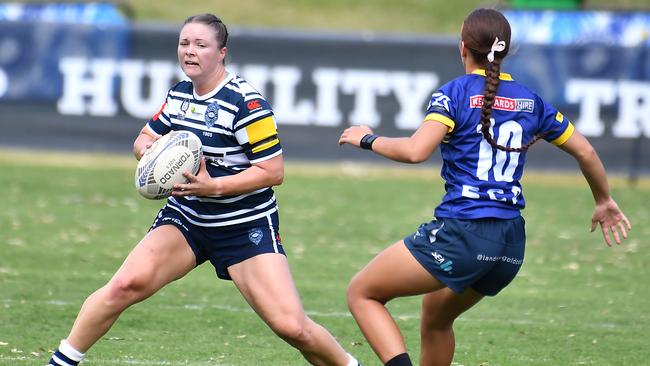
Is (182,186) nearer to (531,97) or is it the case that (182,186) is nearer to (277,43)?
(531,97)

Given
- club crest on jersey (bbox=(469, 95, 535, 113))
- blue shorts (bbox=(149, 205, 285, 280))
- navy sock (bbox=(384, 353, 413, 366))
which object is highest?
club crest on jersey (bbox=(469, 95, 535, 113))

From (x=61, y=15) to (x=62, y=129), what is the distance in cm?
646

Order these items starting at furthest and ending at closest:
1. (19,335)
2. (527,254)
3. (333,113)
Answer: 1. (333,113)
2. (527,254)
3. (19,335)

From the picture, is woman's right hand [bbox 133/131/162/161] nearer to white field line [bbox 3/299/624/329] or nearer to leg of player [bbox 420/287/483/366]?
leg of player [bbox 420/287/483/366]

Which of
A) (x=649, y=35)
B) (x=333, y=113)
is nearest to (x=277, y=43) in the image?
(x=333, y=113)

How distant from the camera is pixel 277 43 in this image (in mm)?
16516

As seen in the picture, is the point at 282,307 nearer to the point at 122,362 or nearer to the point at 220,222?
the point at 220,222

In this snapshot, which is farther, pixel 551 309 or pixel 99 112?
pixel 99 112

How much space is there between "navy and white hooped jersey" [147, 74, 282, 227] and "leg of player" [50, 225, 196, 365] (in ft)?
1.01

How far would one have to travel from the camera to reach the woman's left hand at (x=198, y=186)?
17.9 ft

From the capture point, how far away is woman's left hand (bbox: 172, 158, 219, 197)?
5.45 m

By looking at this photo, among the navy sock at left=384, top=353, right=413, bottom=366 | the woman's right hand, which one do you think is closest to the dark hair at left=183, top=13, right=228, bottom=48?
the woman's right hand

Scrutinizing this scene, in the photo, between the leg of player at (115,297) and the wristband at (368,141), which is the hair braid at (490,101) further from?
the leg of player at (115,297)

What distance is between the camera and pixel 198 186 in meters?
5.45
